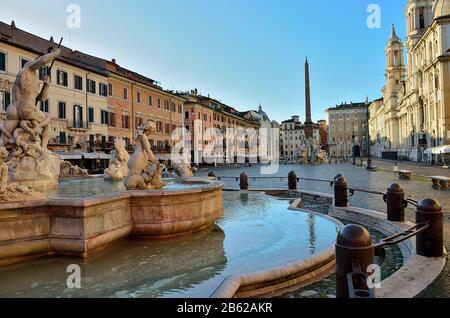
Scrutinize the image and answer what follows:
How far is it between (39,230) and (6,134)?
4.06 meters

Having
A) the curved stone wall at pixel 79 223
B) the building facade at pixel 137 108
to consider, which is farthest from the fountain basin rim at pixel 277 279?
the building facade at pixel 137 108

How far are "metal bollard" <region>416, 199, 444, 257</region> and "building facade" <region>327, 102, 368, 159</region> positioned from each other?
117 m

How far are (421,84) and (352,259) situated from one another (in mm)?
59369

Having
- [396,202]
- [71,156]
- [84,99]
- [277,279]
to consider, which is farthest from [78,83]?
[277,279]

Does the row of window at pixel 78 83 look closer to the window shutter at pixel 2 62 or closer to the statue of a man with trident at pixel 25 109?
the window shutter at pixel 2 62

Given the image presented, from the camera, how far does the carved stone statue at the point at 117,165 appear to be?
504 inches

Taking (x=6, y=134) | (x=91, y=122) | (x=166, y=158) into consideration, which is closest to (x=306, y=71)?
(x=166, y=158)

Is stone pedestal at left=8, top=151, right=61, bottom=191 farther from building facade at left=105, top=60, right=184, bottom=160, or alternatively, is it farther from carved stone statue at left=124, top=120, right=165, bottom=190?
building facade at left=105, top=60, right=184, bottom=160

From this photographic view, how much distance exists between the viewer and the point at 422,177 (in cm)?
2253

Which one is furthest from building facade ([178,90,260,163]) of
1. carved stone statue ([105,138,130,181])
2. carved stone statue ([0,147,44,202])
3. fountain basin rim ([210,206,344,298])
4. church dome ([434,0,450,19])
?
fountain basin rim ([210,206,344,298])

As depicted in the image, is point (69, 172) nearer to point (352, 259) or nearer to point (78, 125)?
point (352, 259)

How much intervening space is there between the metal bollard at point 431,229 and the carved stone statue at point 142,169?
4.67 meters

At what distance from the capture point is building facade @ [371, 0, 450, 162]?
147ft
